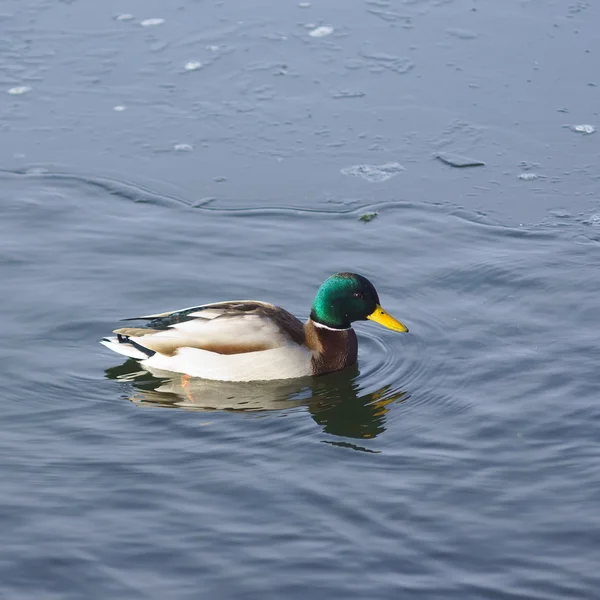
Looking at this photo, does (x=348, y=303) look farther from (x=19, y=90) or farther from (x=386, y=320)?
(x=19, y=90)

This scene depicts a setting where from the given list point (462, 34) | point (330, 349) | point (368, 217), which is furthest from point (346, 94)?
point (330, 349)

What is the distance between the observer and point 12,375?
786 centimetres

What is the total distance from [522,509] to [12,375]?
3586mm

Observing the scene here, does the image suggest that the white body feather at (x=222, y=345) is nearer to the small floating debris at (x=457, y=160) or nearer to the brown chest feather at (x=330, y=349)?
the brown chest feather at (x=330, y=349)

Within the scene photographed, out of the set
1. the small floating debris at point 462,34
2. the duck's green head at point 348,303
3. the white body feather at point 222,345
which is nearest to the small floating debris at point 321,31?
the small floating debris at point 462,34

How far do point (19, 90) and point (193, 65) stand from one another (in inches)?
72.9

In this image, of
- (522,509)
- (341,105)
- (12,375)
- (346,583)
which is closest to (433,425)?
(522,509)

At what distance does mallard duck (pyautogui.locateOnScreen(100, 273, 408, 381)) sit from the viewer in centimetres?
814

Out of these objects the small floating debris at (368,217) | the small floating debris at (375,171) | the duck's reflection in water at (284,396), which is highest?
the small floating debris at (375,171)

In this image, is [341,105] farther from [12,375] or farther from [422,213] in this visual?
[12,375]

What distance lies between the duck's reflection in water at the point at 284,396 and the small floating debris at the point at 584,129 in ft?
13.9

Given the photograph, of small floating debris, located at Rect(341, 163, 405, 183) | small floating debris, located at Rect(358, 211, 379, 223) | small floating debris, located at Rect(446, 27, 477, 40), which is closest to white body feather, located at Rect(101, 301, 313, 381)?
small floating debris, located at Rect(358, 211, 379, 223)

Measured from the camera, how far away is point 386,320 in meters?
8.40

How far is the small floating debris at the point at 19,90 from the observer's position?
12047 millimetres
